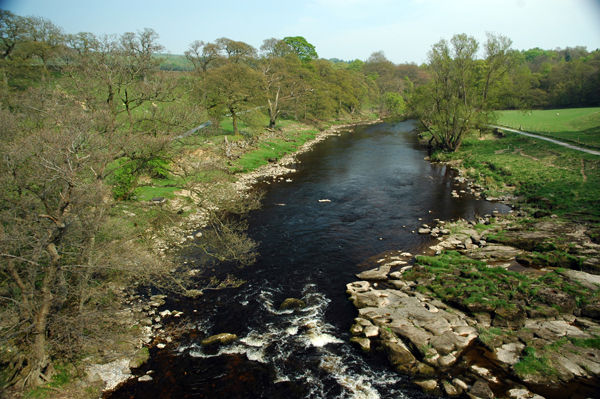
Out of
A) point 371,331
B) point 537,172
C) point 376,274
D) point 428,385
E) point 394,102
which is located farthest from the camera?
point 394,102

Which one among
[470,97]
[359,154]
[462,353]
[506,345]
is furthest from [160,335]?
[470,97]

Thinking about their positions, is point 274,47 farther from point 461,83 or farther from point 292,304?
point 292,304

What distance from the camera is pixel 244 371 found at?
513 inches

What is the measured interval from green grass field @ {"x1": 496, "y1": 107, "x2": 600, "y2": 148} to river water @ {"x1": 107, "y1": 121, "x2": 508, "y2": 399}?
22842 mm

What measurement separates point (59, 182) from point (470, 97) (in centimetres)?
5156

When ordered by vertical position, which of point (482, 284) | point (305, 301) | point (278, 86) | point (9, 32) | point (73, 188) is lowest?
point (305, 301)

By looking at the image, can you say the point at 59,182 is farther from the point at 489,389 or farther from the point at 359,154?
the point at 359,154

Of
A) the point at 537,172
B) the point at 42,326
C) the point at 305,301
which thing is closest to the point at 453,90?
the point at 537,172

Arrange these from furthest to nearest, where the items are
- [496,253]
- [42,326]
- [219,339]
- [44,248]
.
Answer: [496,253]
[219,339]
[44,248]
[42,326]

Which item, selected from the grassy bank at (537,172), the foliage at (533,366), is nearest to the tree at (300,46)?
the grassy bank at (537,172)

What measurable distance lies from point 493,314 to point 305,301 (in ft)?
28.5

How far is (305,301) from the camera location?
17297 mm

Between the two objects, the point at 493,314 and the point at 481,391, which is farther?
the point at 493,314

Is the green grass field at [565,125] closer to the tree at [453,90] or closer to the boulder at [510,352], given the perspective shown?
the tree at [453,90]
